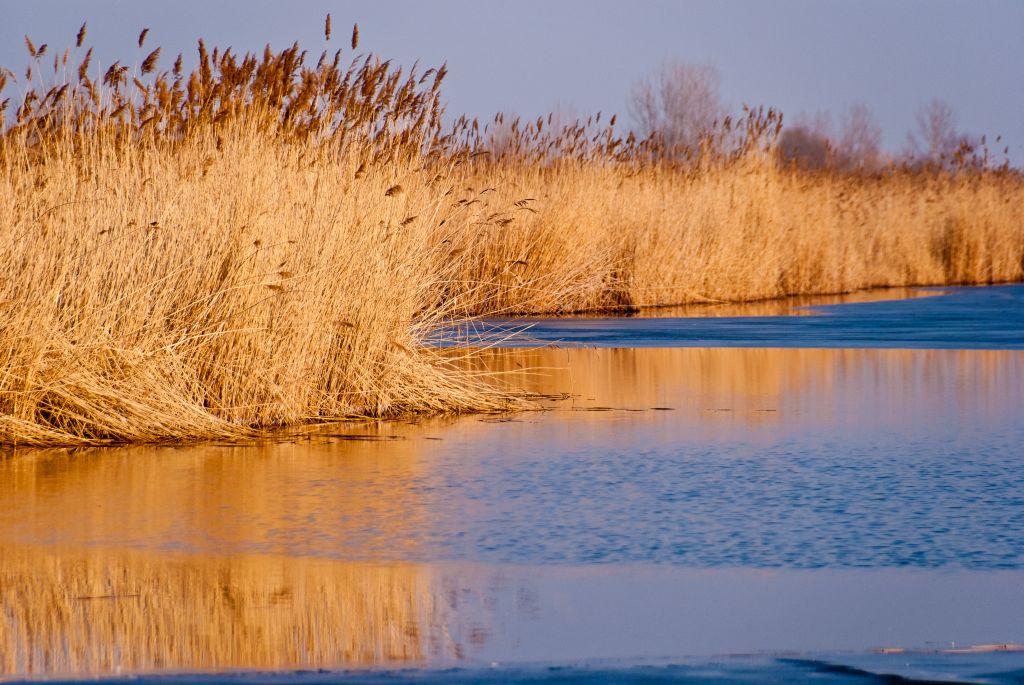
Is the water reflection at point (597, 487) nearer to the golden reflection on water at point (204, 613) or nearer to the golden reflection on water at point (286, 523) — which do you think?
the golden reflection on water at point (286, 523)

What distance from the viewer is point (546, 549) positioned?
4.66m

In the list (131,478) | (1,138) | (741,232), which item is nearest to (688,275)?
(741,232)

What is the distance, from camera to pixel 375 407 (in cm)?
831

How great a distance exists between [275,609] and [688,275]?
1518 cm

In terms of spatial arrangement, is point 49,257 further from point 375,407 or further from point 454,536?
point 454,536

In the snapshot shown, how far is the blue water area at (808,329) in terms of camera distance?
12789 millimetres

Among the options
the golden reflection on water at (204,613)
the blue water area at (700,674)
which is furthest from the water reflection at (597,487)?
the blue water area at (700,674)

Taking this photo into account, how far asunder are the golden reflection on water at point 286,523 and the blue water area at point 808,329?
8.56 ft

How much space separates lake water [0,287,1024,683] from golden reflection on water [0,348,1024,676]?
0.6 inches

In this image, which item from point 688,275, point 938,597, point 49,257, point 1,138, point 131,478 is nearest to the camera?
point 938,597

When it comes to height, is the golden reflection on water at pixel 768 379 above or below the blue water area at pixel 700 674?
above

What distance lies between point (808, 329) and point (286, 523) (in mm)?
9888

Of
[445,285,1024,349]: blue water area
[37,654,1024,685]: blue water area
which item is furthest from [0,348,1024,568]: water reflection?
[445,285,1024,349]: blue water area

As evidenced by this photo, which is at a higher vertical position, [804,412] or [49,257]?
[49,257]
